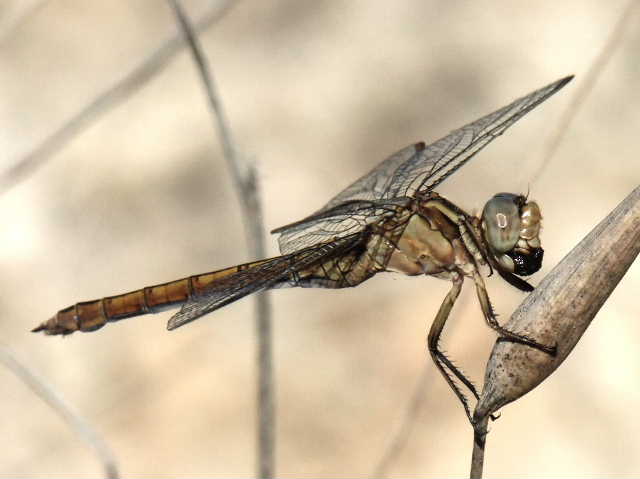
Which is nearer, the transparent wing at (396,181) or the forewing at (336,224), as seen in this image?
the transparent wing at (396,181)

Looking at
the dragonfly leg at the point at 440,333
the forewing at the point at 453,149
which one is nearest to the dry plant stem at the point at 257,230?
the dragonfly leg at the point at 440,333

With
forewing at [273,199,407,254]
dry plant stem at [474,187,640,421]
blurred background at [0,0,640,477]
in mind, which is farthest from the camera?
blurred background at [0,0,640,477]

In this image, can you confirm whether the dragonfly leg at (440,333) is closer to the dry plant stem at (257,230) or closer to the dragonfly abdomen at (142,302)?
the dry plant stem at (257,230)

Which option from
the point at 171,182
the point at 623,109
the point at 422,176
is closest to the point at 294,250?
the point at 422,176

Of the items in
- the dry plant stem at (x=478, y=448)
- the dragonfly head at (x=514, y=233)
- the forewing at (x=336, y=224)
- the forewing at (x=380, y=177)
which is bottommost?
the dry plant stem at (x=478, y=448)

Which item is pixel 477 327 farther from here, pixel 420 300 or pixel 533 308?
pixel 533 308

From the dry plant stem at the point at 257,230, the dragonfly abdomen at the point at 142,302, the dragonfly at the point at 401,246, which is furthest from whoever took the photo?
the dragonfly abdomen at the point at 142,302

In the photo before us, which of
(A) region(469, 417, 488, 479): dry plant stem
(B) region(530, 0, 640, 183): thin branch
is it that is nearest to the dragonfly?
(B) region(530, 0, 640, 183): thin branch

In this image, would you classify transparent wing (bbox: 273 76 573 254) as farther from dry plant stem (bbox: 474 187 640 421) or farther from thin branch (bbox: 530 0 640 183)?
dry plant stem (bbox: 474 187 640 421)

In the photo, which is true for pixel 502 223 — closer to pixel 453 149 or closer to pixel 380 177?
pixel 453 149
